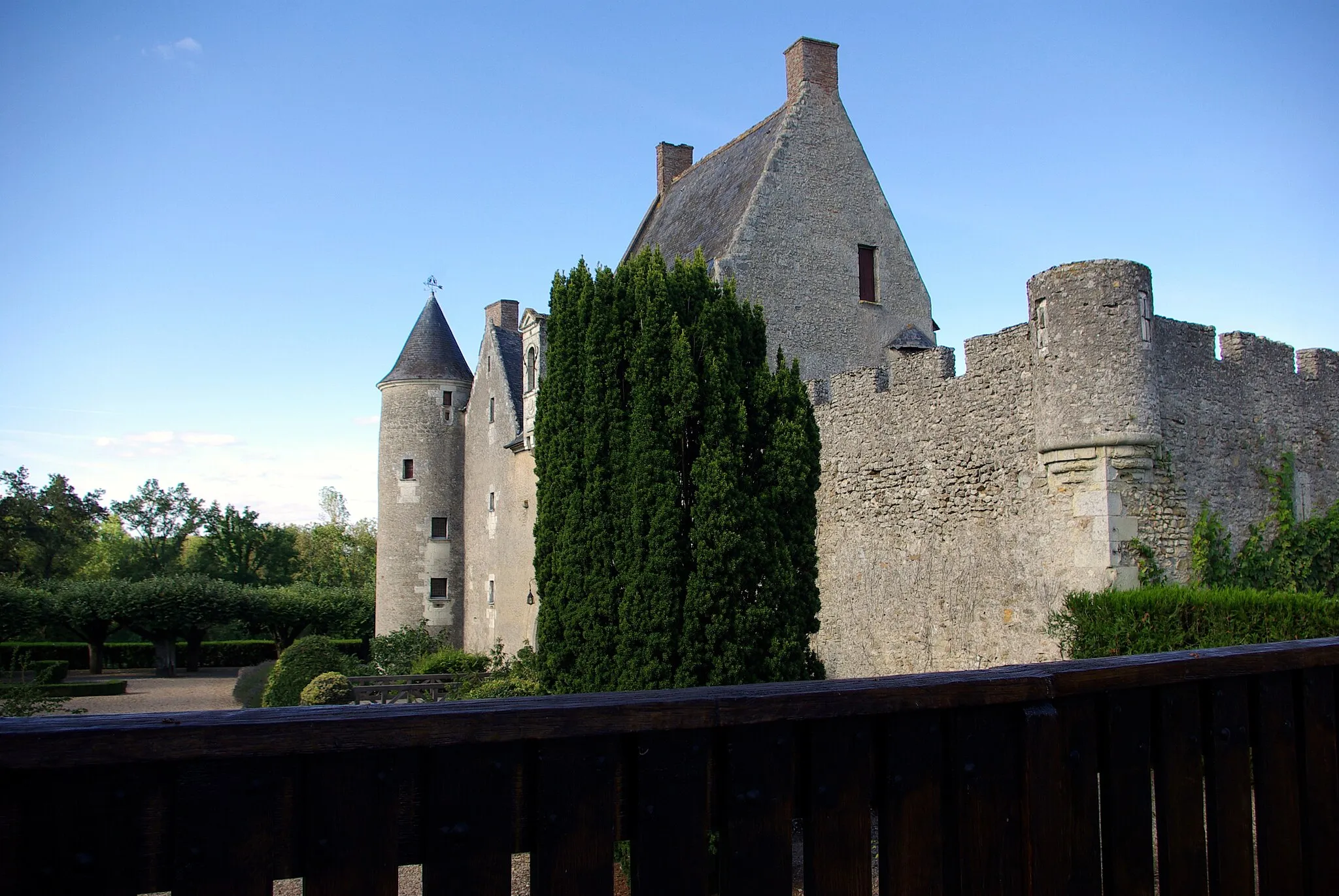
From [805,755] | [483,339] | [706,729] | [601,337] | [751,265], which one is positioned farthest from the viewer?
[483,339]

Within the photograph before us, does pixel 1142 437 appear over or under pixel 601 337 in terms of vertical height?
under

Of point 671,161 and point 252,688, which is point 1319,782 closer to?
point 671,161

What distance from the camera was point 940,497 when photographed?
1271 centimetres

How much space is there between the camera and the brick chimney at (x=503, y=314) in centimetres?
2711

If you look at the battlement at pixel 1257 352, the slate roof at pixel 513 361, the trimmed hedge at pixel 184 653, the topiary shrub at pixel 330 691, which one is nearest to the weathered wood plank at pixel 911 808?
the battlement at pixel 1257 352

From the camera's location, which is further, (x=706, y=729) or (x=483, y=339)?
(x=483, y=339)

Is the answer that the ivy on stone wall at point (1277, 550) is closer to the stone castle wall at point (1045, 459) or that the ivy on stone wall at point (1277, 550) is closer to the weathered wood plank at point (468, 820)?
the stone castle wall at point (1045, 459)

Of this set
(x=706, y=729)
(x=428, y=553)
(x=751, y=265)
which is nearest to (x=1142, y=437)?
(x=751, y=265)

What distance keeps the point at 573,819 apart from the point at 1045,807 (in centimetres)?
113

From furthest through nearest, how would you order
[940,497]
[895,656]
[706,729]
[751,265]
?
[751,265], [895,656], [940,497], [706,729]

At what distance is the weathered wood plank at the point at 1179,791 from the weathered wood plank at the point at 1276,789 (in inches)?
10.1

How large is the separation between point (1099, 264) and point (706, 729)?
33.1ft

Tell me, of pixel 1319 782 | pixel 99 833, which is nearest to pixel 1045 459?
pixel 1319 782

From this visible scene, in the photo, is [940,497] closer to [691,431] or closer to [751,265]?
[691,431]
